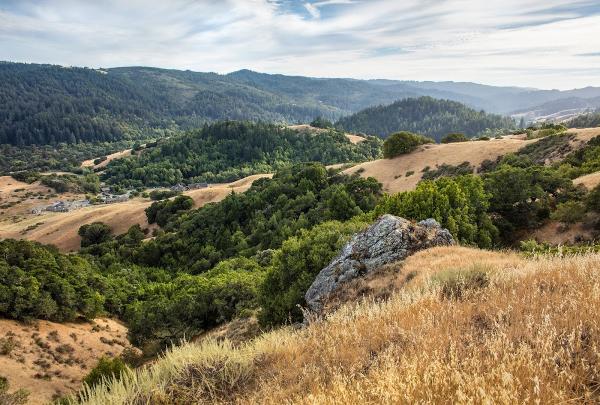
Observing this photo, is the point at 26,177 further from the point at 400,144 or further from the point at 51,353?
the point at 51,353

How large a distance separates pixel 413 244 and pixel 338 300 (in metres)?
3.94

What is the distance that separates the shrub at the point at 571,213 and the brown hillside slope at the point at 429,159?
1174 inches

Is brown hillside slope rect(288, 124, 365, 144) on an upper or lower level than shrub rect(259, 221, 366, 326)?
upper

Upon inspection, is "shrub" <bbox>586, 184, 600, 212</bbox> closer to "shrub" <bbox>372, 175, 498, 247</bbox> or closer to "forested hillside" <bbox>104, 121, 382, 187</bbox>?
"shrub" <bbox>372, 175, 498, 247</bbox>

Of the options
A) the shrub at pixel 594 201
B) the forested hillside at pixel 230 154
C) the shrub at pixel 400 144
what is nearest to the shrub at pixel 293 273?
the shrub at pixel 594 201

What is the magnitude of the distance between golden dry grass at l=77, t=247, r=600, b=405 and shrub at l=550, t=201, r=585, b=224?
20.0 meters

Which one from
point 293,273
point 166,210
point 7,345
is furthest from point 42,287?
point 166,210

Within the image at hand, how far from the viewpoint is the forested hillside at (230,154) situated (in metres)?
147

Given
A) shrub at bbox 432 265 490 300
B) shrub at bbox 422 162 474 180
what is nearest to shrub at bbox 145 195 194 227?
shrub at bbox 422 162 474 180

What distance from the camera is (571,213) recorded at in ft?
78.9

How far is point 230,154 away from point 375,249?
156 metres

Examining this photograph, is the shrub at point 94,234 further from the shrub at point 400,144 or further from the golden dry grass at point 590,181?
the golden dry grass at point 590,181

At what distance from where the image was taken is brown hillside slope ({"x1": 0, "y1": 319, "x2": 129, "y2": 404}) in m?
24.6

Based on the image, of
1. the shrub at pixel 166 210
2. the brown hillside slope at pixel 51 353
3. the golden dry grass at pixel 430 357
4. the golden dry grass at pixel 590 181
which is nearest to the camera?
the golden dry grass at pixel 430 357
